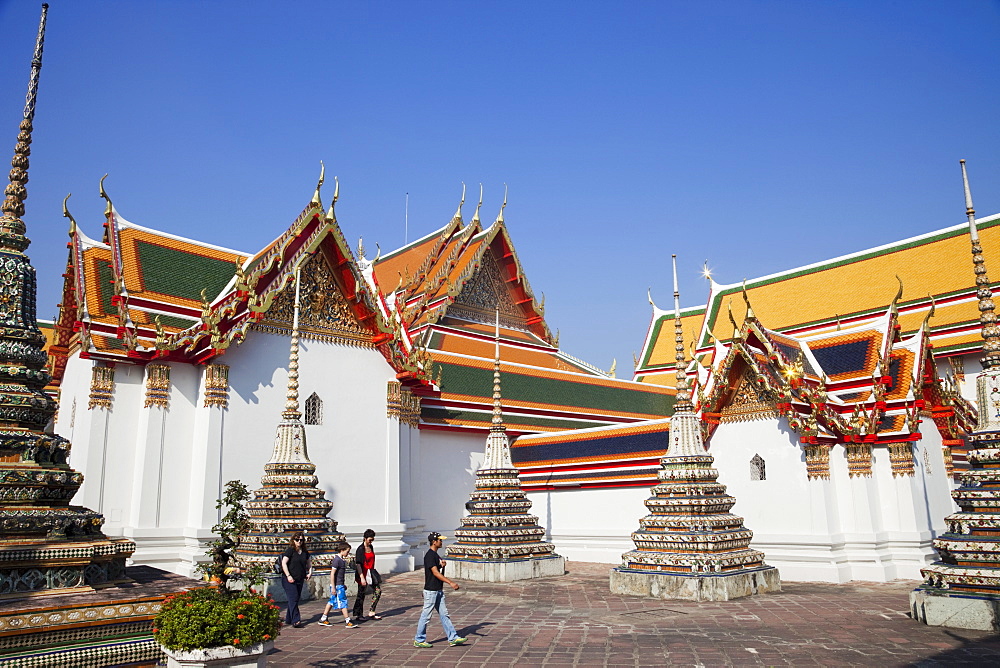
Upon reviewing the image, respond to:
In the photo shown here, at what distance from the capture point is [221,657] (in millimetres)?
4215

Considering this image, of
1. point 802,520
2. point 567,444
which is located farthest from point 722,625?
point 567,444

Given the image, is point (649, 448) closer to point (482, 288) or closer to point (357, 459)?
point (357, 459)

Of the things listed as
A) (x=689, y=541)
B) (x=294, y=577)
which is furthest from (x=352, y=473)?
(x=689, y=541)

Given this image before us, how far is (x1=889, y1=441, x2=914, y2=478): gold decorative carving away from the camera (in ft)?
37.8

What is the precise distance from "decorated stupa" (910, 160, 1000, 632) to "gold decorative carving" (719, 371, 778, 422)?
4280 mm

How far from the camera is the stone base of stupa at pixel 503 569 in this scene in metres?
11.8

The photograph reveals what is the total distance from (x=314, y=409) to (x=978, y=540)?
33.1 feet

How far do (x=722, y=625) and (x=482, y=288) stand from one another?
49.2 feet

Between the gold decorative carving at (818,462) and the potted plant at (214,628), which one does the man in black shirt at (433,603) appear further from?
the gold decorative carving at (818,462)

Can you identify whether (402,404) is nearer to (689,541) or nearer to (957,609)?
(689,541)

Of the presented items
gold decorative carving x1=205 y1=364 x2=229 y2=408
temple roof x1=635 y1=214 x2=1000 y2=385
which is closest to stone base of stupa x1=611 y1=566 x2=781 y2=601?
gold decorative carving x1=205 y1=364 x2=229 y2=408

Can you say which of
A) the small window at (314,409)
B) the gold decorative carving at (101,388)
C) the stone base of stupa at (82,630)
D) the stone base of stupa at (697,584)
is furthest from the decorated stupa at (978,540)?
the gold decorative carving at (101,388)

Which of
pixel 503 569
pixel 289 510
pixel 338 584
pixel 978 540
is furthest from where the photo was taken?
pixel 503 569

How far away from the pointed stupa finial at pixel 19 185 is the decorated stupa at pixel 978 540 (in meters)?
8.41
